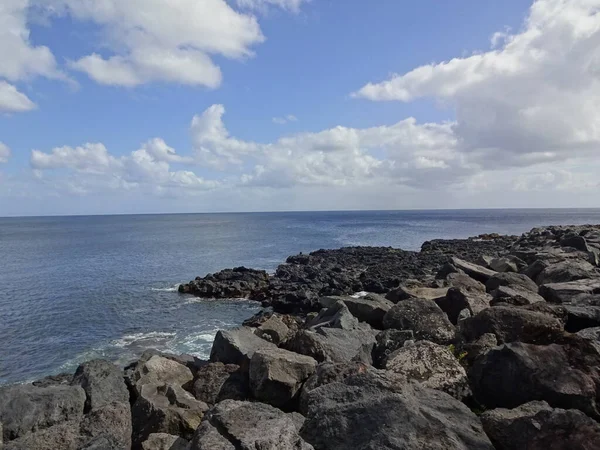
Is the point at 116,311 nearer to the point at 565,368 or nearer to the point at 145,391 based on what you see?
the point at 145,391

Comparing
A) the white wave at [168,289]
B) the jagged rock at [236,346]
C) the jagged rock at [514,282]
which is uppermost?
the jagged rock at [514,282]

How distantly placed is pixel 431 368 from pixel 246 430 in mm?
3675

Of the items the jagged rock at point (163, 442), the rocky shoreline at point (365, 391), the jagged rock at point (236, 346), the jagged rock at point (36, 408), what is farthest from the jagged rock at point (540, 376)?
the jagged rock at point (36, 408)

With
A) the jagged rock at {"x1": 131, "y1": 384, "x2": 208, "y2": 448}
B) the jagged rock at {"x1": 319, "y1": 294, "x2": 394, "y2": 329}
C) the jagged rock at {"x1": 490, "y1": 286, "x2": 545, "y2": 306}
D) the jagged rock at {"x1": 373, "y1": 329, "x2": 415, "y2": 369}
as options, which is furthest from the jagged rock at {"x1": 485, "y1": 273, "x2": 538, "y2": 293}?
the jagged rock at {"x1": 131, "y1": 384, "x2": 208, "y2": 448}

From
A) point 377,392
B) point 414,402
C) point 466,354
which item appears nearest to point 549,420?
point 414,402

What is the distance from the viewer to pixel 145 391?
30.5 feet

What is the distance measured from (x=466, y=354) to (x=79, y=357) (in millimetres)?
18561

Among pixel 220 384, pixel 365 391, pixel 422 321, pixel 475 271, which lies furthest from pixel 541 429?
pixel 475 271

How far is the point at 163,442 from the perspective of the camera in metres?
7.12

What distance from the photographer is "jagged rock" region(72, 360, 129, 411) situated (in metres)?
9.10

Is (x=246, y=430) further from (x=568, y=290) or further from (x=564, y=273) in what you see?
(x=564, y=273)

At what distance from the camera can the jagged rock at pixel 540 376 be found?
6.71 m

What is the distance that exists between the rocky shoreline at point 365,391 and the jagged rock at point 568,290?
43 mm

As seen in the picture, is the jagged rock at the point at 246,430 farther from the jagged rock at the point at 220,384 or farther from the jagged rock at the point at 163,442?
the jagged rock at the point at 220,384
